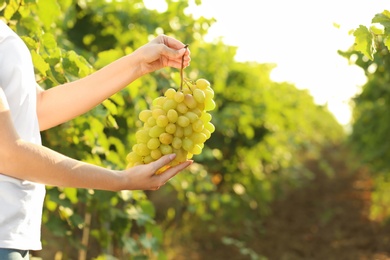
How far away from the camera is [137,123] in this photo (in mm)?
4512

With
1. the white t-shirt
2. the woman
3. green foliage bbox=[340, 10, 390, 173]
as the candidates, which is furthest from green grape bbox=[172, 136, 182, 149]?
green foliage bbox=[340, 10, 390, 173]

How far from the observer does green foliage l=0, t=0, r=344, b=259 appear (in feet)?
11.2

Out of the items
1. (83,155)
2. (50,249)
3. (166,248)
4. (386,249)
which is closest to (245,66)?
(166,248)

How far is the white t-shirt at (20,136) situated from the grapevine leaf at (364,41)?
1014 millimetres

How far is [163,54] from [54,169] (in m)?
0.54

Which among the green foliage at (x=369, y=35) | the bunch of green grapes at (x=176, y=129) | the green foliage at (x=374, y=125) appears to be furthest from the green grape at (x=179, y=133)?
the green foliage at (x=374, y=125)

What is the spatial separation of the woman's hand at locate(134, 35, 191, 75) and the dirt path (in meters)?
7.53

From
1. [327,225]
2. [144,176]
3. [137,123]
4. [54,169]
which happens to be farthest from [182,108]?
[327,225]

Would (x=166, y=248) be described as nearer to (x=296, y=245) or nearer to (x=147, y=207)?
(x=296, y=245)

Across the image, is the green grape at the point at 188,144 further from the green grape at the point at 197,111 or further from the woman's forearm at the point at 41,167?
the woman's forearm at the point at 41,167

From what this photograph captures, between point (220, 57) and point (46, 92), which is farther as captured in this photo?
point (220, 57)

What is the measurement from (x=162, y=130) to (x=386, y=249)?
8649 mm

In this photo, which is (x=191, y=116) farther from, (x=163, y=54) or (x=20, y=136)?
(x=20, y=136)

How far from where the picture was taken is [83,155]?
11.7ft
